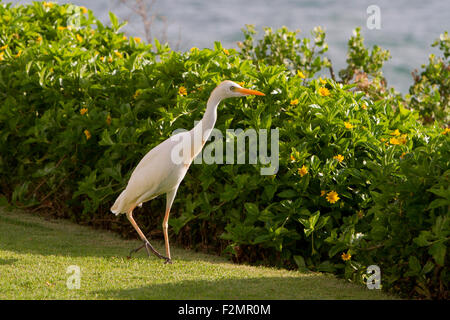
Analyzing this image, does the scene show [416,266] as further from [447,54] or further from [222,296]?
[447,54]

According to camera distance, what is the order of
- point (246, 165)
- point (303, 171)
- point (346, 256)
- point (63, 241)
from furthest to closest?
point (63, 241)
point (246, 165)
point (303, 171)
point (346, 256)

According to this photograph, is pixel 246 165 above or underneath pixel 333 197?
above

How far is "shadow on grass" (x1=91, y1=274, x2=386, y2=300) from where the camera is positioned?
4.89 m

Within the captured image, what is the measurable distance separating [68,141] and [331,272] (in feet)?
11.1

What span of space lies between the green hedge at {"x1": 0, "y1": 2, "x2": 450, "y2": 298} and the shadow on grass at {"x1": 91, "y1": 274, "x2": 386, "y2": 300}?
280 millimetres

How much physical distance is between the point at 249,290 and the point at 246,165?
1654 mm

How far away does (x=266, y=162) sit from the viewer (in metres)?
6.28

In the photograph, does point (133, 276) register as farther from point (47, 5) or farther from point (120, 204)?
point (47, 5)

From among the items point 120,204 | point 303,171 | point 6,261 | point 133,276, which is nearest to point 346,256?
point 303,171

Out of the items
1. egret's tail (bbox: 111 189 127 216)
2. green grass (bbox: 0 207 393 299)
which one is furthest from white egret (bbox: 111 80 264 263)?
green grass (bbox: 0 207 393 299)

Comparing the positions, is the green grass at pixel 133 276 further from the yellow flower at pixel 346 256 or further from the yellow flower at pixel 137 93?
the yellow flower at pixel 137 93

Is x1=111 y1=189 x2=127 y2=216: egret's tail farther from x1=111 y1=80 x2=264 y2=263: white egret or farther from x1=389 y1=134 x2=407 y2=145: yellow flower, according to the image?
x1=389 y1=134 x2=407 y2=145: yellow flower

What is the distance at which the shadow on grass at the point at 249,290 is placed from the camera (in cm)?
489

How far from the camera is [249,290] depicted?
5082 millimetres
